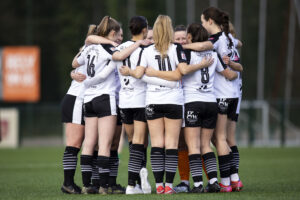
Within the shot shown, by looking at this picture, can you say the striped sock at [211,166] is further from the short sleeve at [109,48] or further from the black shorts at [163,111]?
the short sleeve at [109,48]


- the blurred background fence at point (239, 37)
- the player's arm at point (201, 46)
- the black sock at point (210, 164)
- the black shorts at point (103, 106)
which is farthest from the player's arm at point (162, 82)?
the blurred background fence at point (239, 37)

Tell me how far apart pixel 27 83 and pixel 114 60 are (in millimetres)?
19088

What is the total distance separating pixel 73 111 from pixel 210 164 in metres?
1.81

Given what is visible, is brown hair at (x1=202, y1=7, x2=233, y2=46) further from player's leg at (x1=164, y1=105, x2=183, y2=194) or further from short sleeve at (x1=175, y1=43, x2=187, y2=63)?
player's leg at (x1=164, y1=105, x2=183, y2=194)

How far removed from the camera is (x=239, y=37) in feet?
92.7

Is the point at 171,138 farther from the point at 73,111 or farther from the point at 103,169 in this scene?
the point at 73,111

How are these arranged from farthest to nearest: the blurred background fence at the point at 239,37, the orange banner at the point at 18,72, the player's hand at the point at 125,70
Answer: the orange banner at the point at 18,72
the blurred background fence at the point at 239,37
the player's hand at the point at 125,70

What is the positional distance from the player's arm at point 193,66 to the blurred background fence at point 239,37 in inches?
572

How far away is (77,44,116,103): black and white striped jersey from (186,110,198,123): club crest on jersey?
0.96 metres

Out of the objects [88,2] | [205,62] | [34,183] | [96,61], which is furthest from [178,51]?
[88,2]

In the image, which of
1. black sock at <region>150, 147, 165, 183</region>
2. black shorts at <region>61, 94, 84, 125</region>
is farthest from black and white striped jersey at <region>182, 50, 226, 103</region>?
black shorts at <region>61, 94, 84, 125</region>

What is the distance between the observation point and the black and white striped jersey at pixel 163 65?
26.7ft

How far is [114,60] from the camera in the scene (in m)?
8.41

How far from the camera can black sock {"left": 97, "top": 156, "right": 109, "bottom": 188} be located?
833 centimetres
